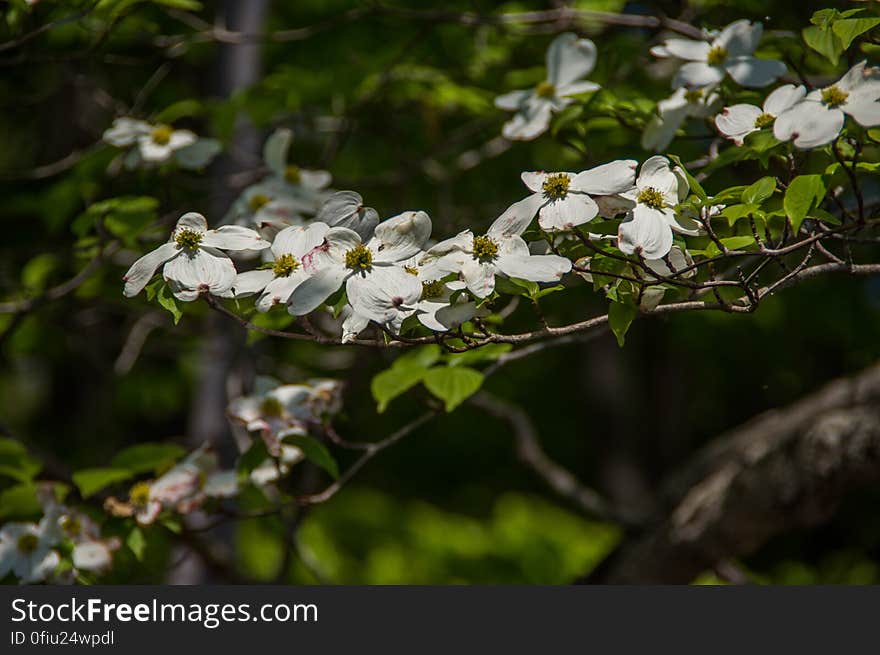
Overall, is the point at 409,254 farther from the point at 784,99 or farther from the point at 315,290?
the point at 784,99

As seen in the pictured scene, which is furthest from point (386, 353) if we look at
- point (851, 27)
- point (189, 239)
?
point (851, 27)

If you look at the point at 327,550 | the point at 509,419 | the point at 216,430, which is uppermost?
the point at 509,419

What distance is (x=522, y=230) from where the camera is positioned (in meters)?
0.86

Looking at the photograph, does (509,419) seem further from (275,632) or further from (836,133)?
(836,133)

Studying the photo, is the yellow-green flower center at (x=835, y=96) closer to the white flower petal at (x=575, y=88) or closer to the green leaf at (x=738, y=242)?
the green leaf at (x=738, y=242)

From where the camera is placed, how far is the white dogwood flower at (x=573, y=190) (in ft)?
2.74

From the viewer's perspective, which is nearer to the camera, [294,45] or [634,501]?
[294,45]

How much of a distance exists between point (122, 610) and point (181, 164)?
0.70 metres

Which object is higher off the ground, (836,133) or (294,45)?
(836,133)

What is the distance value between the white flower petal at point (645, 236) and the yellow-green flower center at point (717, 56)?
0.46 metres

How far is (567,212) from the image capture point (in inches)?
33.1

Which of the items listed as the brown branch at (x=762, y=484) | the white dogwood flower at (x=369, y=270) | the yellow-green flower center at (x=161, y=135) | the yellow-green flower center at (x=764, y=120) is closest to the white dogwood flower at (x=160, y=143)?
the yellow-green flower center at (x=161, y=135)

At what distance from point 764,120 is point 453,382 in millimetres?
462

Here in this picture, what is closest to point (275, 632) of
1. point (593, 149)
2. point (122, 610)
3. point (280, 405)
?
point (122, 610)
